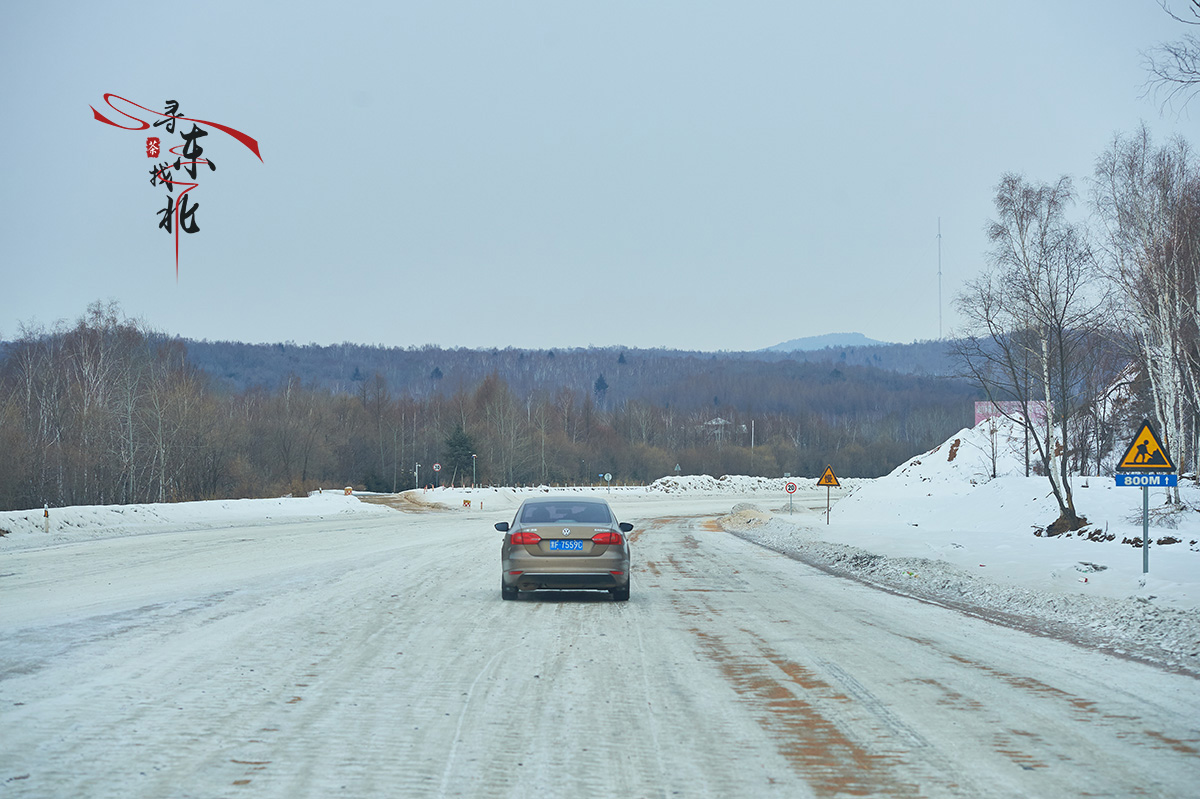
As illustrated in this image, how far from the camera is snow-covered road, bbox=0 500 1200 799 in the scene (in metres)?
5.41

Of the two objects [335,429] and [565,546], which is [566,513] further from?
[335,429]

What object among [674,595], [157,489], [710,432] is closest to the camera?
[674,595]

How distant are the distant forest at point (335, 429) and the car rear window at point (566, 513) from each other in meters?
21.9

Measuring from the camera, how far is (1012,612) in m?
14.0

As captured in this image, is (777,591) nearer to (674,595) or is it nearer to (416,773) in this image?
(674,595)

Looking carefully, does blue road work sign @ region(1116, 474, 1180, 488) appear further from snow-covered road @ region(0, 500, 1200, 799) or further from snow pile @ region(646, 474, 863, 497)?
snow pile @ region(646, 474, 863, 497)

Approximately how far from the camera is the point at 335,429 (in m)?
111

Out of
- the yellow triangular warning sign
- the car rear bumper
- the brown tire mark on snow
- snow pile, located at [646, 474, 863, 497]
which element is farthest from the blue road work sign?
snow pile, located at [646, 474, 863, 497]

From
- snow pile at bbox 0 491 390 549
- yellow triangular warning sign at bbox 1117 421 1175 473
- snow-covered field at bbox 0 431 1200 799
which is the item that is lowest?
snow pile at bbox 0 491 390 549

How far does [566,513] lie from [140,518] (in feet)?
90.1

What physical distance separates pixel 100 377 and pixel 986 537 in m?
55.4

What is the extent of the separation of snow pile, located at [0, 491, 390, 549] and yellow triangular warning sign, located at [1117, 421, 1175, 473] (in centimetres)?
2592

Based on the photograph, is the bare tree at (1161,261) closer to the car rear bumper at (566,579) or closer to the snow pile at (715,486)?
the car rear bumper at (566,579)

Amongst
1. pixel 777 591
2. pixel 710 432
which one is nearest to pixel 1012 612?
pixel 777 591
